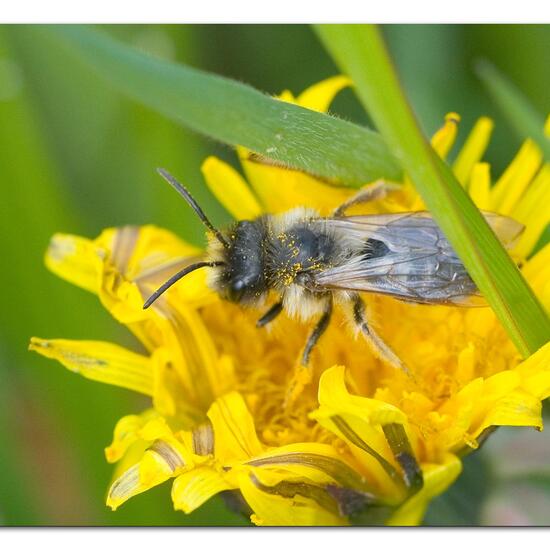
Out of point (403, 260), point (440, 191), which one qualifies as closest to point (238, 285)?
point (403, 260)

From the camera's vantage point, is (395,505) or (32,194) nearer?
(395,505)

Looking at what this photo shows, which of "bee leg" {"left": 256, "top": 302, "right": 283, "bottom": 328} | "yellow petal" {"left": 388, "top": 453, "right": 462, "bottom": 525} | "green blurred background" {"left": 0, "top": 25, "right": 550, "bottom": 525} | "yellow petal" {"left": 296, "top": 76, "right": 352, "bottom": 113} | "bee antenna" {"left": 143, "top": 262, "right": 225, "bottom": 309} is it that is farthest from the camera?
"green blurred background" {"left": 0, "top": 25, "right": 550, "bottom": 525}

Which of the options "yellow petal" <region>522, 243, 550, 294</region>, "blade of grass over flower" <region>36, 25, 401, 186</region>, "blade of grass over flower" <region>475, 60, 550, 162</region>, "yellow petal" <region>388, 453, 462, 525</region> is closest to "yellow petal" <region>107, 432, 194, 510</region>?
"yellow petal" <region>388, 453, 462, 525</region>

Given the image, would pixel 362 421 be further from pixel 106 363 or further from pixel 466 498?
pixel 106 363

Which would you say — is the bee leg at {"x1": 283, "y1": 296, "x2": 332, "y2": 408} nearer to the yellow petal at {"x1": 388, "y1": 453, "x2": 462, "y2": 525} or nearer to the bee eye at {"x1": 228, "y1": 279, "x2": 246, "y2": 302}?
the bee eye at {"x1": 228, "y1": 279, "x2": 246, "y2": 302}

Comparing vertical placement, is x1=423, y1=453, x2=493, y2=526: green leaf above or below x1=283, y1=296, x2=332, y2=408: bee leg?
below
